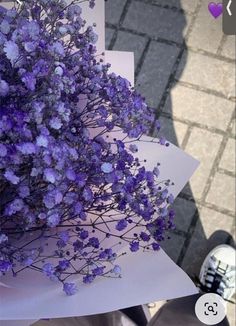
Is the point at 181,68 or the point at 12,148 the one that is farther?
the point at 181,68

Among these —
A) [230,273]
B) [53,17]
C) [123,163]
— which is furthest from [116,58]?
[230,273]

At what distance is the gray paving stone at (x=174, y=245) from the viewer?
259 centimetres

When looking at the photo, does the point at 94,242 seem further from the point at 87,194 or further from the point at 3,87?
the point at 3,87

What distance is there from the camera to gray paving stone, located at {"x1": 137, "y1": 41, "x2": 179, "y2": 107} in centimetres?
283

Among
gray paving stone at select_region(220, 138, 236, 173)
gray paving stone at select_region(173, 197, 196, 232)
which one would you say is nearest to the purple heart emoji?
gray paving stone at select_region(220, 138, 236, 173)


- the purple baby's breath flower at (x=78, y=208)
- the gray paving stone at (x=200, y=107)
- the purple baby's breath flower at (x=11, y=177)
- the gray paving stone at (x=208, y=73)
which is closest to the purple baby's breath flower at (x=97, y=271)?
the purple baby's breath flower at (x=78, y=208)

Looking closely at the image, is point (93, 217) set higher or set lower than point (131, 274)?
higher

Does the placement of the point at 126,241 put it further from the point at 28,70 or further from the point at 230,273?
the point at 230,273

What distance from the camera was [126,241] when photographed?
1178 millimetres

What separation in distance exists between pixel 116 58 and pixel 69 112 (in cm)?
41

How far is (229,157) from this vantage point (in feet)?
8.96

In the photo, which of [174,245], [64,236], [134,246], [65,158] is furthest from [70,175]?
[174,245]

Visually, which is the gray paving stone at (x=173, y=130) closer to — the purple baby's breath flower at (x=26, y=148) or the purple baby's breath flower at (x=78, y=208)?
the purple baby's breath flower at (x=78, y=208)

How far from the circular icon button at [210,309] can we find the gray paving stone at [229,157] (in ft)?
4.45
